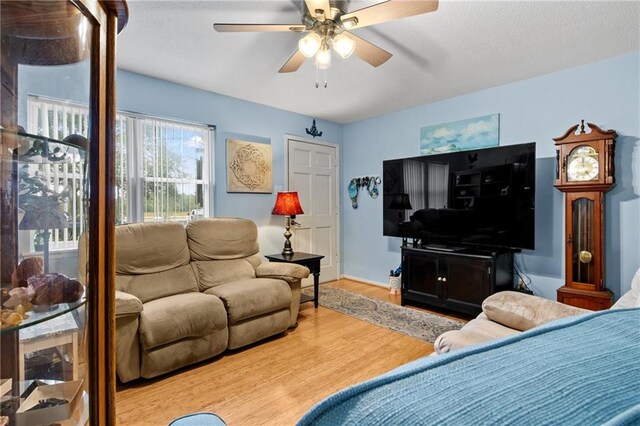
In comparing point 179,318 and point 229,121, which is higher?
point 229,121

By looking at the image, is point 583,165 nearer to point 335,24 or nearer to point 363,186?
point 335,24

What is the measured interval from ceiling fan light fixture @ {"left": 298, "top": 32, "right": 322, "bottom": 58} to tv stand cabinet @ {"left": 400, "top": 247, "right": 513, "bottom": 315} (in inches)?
96.1

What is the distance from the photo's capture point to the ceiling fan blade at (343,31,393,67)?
6.97ft

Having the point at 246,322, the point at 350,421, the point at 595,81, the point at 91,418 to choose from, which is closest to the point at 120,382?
the point at 246,322

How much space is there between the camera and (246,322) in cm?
271

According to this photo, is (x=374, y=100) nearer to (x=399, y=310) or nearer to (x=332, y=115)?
(x=332, y=115)

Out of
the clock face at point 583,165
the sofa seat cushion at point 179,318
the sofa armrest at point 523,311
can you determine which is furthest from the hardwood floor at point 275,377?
the clock face at point 583,165

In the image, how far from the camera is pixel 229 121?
3908mm

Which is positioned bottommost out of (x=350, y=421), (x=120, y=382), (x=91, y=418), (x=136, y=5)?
(x=120, y=382)

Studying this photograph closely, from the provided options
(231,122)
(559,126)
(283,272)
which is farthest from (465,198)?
(231,122)

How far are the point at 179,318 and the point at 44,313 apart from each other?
5.91 feet

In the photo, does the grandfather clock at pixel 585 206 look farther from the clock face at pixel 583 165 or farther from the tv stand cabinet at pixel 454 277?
the tv stand cabinet at pixel 454 277

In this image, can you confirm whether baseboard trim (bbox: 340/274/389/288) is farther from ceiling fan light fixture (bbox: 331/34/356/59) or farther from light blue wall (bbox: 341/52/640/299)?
ceiling fan light fixture (bbox: 331/34/356/59)

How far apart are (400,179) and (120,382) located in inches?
131
